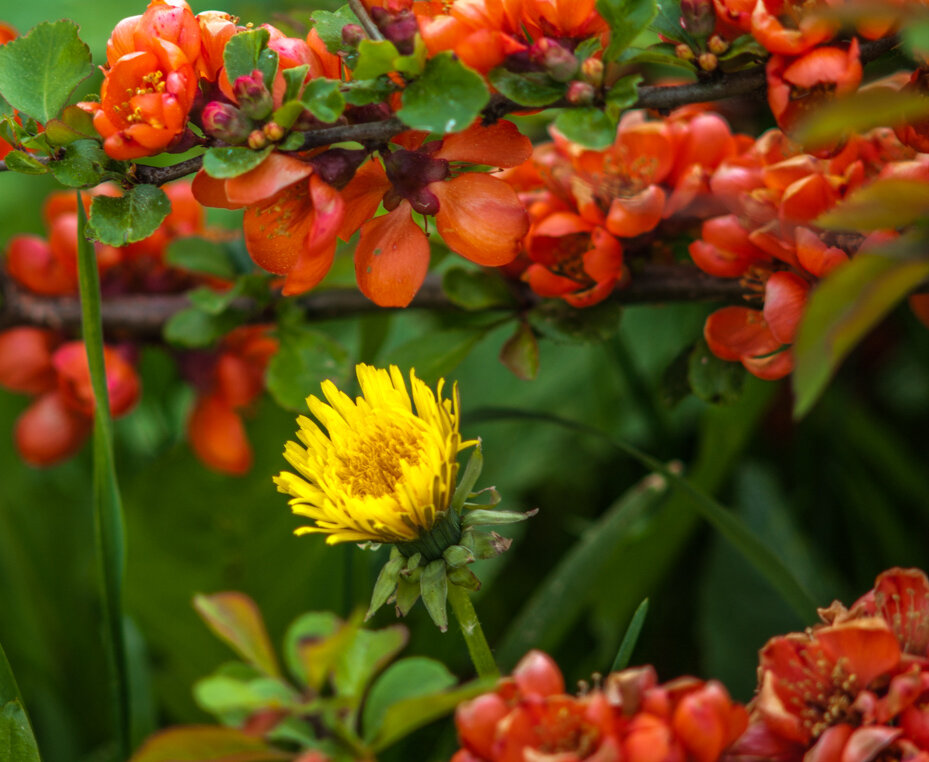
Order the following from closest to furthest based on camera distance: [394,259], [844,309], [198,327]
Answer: [844,309] → [394,259] → [198,327]

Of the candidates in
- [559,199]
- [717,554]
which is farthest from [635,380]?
[559,199]

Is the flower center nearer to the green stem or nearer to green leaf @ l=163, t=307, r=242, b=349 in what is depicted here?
the green stem

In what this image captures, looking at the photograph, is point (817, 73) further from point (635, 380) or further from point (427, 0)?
point (635, 380)

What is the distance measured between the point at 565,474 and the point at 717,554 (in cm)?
12

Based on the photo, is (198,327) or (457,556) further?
(198,327)

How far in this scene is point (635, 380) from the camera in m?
0.52

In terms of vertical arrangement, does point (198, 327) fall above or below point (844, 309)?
below

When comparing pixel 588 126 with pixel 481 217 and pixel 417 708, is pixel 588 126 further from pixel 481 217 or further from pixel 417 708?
pixel 417 708

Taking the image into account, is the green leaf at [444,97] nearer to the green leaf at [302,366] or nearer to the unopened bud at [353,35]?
the unopened bud at [353,35]

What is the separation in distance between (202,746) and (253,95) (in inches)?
5.9

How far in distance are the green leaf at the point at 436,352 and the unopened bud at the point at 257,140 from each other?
4.6 inches

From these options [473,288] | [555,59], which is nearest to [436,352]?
[473,288]

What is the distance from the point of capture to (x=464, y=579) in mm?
225

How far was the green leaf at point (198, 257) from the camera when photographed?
0.38 m
